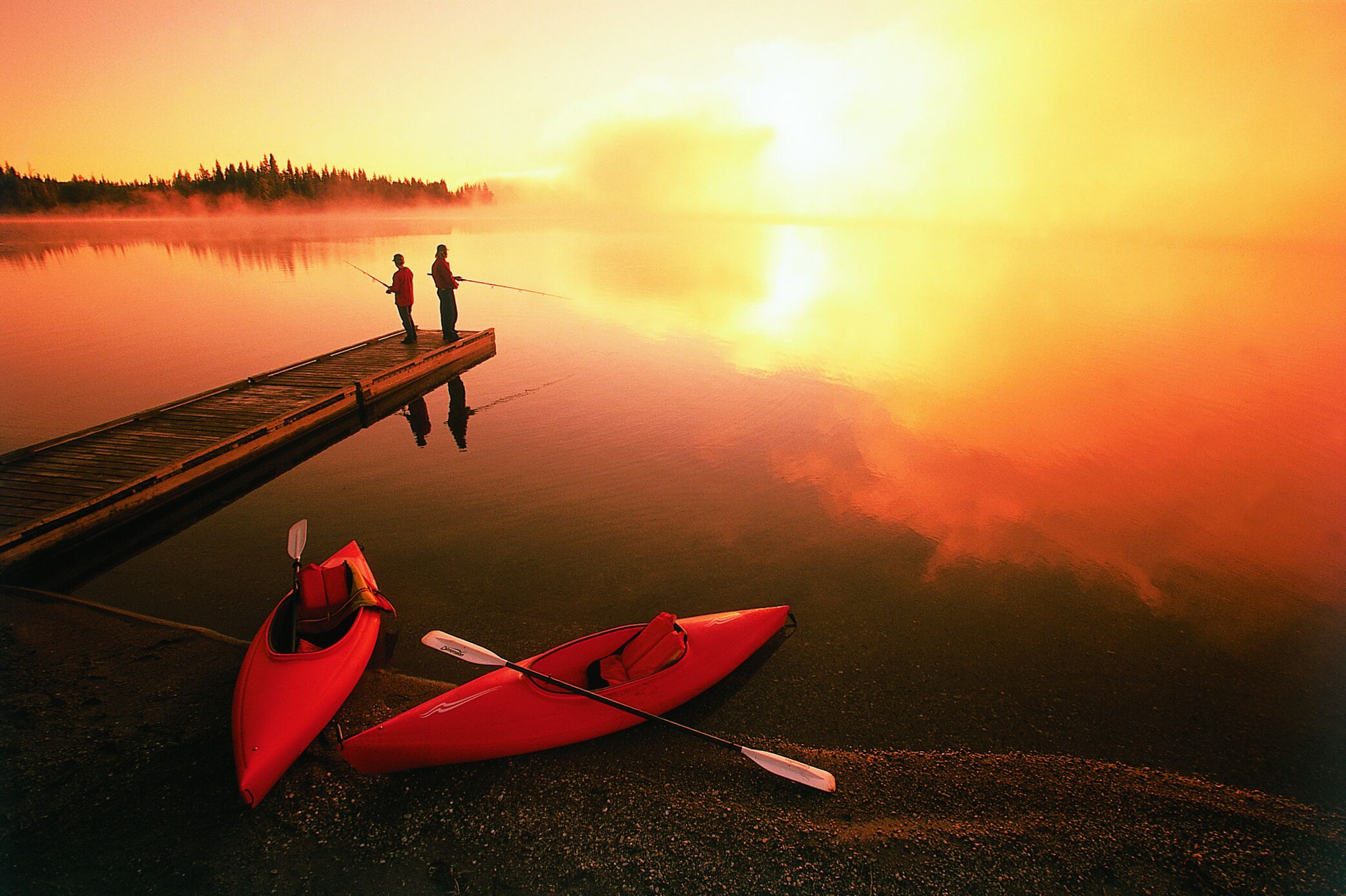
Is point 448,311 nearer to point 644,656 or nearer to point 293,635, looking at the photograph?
point 293,635

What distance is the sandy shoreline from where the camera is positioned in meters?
4.60

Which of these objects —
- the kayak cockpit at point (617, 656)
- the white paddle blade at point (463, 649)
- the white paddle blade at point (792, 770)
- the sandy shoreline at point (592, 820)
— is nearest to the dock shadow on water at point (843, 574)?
the sandy shoreline at point (592, 820)

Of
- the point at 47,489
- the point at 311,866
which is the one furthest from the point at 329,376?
the point at 311,866

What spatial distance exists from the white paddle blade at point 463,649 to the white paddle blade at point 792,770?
8.96ft

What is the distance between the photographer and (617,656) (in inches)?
256

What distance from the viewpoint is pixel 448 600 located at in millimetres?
8234

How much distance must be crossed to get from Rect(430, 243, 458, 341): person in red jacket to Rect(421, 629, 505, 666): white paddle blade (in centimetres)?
Result: 1268

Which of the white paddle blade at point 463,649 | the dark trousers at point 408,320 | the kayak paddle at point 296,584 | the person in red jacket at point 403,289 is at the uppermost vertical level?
the person in red jacket at point 403,289

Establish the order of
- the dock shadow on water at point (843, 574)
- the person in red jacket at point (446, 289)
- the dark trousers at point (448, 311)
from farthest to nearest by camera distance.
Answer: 1. the dark trousers at point (448, 311)
2. the person in red jacket at point (446, 289)
3. the dock shadow on water at point (843, 574)

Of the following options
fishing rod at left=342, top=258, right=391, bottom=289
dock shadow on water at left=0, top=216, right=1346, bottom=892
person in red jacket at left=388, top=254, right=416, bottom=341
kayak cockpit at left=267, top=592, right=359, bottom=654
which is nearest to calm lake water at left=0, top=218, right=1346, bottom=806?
dock shadow on water at left=0, top=216, right=1346, bottom=892

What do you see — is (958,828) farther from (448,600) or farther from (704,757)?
(448,600)

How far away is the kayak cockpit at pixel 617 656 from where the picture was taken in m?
6.20

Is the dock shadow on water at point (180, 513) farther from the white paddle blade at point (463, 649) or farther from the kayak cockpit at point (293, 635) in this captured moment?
the white paddle blade at point (463, 649)

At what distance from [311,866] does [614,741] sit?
2.67m
